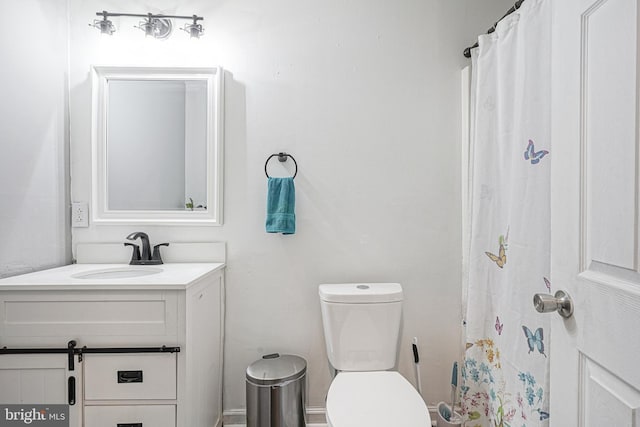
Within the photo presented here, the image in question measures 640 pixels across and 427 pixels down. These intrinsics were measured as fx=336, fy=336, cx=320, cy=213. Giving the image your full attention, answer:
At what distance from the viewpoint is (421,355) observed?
1722mm

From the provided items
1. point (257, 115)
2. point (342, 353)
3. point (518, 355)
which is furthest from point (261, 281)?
point (518, 355)

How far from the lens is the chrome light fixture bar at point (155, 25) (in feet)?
5.25

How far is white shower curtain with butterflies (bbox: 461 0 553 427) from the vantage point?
1139 millimetres

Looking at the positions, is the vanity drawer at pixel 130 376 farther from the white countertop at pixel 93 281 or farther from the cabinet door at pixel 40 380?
the white countertop at pixel 93 281

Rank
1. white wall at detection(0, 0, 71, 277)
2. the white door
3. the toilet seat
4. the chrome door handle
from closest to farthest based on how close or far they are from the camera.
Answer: the white door → the chrome door handle → the toilet seat → white wall at detection(0, 0, 71, 277)

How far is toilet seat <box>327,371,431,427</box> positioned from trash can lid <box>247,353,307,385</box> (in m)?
0.22

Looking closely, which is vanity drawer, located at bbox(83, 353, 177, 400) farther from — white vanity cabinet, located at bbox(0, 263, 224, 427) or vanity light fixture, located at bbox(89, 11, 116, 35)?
vanity light fixture, located at bbox(89, 11, 116, 35)

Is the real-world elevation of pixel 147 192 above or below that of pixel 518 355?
above

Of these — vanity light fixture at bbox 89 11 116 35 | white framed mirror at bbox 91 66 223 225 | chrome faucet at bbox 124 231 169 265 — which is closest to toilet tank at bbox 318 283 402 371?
white framed mirror at bbox 91 66 223 225

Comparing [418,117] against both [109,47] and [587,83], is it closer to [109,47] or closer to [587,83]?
[587,83]

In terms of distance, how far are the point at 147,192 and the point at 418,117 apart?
1432mm

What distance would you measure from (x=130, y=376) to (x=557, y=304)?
1.34 meters

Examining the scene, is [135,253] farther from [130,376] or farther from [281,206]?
[281,206]

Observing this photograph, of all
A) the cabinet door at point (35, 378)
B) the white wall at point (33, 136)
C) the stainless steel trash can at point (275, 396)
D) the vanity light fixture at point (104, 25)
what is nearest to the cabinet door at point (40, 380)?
the cabinet door at point (35, 378)
